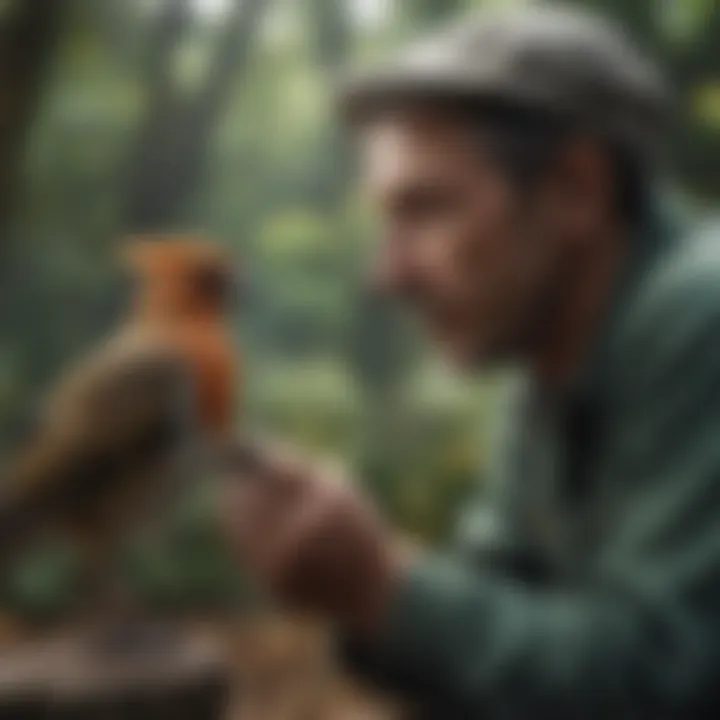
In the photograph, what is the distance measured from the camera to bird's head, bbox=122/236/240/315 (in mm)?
999

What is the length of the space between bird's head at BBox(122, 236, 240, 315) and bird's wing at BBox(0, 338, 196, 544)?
0.03 meters

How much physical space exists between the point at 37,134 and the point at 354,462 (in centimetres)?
32

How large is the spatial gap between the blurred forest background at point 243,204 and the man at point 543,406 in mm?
25

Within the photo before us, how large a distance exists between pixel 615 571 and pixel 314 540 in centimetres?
20

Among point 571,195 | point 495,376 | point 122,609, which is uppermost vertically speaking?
point 571,195

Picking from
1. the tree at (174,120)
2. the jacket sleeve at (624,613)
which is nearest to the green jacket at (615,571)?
the jacket sleeve at (624,613)

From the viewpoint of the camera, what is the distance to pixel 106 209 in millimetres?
1023

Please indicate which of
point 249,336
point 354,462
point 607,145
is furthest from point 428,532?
point 607,145

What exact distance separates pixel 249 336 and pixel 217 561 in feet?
0.49

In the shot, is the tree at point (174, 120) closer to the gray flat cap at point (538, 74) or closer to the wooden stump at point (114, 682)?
the gray flat cap at point (538, 74)

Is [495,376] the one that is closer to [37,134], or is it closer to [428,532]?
[428,532]

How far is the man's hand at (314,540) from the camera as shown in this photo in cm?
98

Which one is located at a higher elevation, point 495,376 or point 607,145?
point 607,145

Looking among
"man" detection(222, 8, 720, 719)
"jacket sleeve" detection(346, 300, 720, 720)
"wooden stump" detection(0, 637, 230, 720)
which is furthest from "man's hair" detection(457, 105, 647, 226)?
"wooden stump" detection(0, 637, 230, 720)
